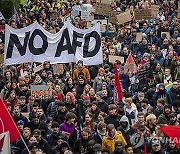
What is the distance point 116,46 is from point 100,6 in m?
A: 1.78

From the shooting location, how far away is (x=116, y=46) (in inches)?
851

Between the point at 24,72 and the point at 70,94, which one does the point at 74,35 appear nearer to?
the point at 24,72

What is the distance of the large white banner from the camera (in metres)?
17.9

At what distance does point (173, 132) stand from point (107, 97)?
3851 mm

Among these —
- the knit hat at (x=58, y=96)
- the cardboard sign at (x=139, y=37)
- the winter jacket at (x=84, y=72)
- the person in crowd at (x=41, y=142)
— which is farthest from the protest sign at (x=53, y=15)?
the person in crowd at (x=41, y=142)

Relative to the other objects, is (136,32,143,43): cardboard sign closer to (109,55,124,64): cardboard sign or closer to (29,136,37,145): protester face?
(109,55,124,64): cardboard sign

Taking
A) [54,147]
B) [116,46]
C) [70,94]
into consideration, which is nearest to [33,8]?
[116,46]

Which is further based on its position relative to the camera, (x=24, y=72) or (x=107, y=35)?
(x=107, y=35)

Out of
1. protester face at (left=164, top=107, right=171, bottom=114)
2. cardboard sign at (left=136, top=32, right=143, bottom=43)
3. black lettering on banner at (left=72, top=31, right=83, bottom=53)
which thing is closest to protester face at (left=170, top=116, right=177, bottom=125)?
protester face at (left=164, top=107, right=171, bottom=114)

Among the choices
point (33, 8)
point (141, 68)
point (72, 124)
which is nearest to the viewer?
point (72, 124)

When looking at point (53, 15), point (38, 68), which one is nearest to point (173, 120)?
point (38, 68)

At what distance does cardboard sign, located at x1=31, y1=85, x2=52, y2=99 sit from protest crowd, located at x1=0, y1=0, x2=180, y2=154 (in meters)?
0.02

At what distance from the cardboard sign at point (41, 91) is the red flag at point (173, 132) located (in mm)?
4237

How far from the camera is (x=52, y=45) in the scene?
1809cm
